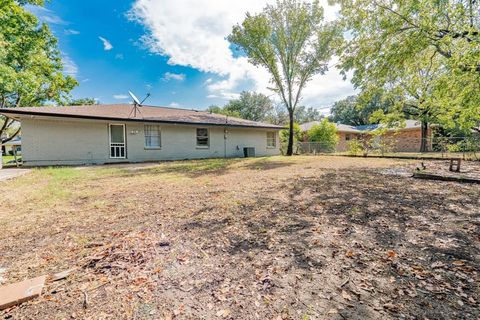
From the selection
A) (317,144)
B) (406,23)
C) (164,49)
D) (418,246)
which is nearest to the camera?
(418,246)

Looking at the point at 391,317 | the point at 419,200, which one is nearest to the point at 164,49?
the point at 419,200

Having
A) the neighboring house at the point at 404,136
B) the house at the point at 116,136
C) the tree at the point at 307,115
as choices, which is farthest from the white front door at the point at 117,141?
the tree at the point at 307,115

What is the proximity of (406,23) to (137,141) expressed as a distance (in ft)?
42.1

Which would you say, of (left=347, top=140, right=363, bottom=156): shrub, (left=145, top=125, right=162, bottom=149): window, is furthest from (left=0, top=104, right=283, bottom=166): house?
(left=347, top=140, right=363, bottom=156): shrub

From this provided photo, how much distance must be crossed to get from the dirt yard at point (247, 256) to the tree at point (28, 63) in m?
10.2

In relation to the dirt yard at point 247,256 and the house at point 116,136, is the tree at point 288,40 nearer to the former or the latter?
the house at point 116,136

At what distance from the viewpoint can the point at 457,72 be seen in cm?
569

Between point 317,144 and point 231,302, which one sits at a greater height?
point 317,144

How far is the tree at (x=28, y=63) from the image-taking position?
11.2 m

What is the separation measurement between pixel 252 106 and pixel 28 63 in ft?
114

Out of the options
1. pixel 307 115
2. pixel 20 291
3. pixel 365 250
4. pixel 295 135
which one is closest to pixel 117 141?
pixel 20 291

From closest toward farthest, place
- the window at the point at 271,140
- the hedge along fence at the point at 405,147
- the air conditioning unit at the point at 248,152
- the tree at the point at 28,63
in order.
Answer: the hedge along fence at the point at 405,147 < the tree at the point at 28,63 < the air conditioning unit at the point at 248,152 < the window at the point at 271,140

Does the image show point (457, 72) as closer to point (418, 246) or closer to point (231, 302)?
point (418, 246)

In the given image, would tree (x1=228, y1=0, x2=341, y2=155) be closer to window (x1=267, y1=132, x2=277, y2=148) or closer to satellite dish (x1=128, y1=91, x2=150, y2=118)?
window (x1=267, y1=132, x2=277, y2=148)
